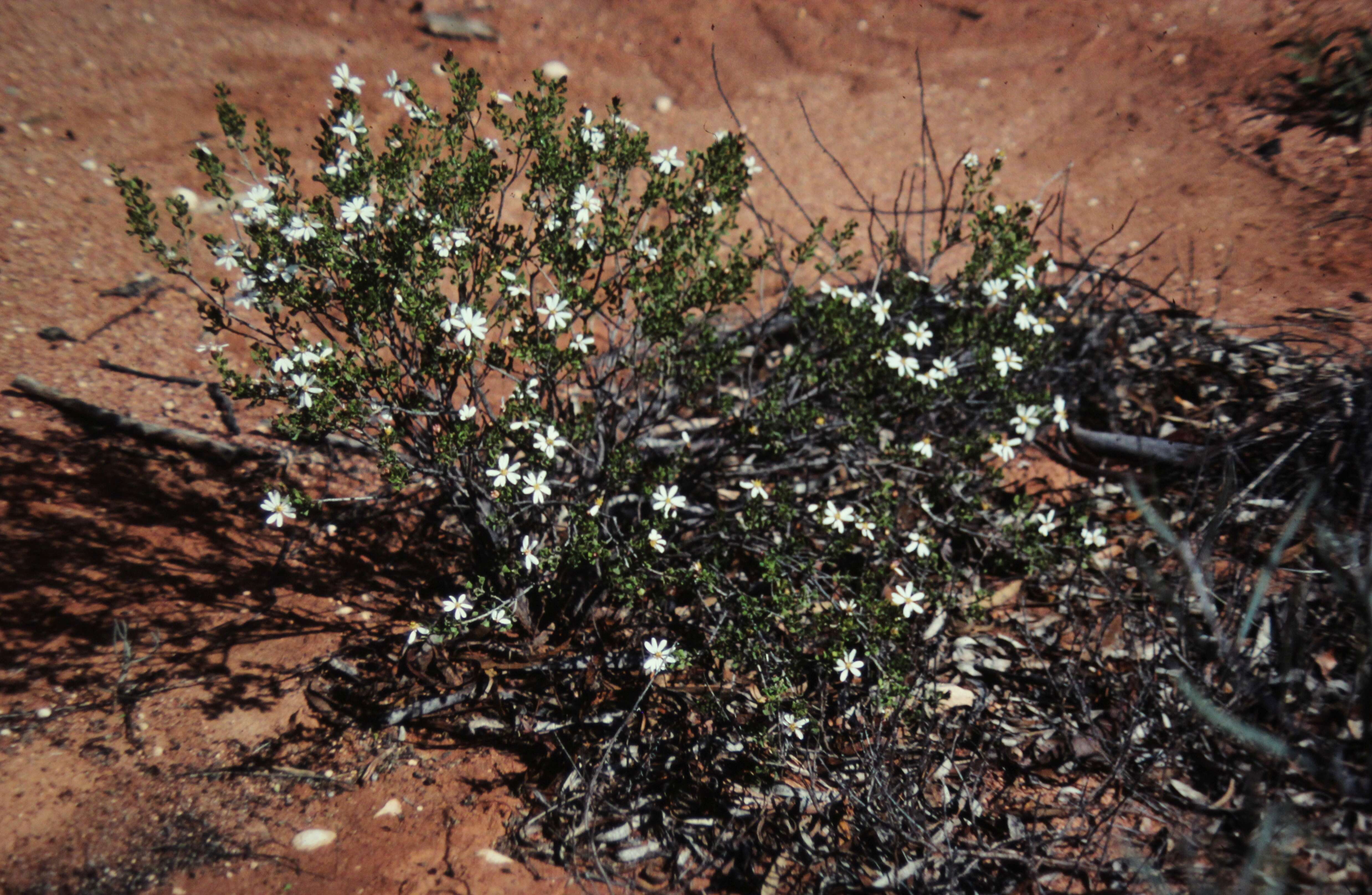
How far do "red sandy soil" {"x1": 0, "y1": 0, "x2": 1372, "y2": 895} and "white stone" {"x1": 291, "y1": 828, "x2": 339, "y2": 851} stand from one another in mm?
30

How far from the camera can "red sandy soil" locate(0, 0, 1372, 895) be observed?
9.25 feet

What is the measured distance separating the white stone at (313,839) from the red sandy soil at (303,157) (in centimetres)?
3

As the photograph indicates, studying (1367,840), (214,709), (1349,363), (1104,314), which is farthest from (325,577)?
(1349,363)

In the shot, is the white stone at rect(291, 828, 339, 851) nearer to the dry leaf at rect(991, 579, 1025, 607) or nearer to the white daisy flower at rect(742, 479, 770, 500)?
the white daisy flower at rect(742, 479, 770, 500)

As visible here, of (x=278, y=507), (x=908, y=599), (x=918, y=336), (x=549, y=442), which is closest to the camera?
(x=278, y=507)

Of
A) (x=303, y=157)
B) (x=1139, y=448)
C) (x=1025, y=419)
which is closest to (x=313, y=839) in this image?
(x=1025, y=419)

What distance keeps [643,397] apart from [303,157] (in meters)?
3.36

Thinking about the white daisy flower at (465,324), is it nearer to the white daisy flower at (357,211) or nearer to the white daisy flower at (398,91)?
the white daisy flower at (357,211)

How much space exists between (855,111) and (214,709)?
5819 millimetres

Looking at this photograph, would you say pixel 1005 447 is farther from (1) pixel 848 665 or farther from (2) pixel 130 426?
(2) pixel 130 426

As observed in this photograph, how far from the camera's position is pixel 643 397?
405cm

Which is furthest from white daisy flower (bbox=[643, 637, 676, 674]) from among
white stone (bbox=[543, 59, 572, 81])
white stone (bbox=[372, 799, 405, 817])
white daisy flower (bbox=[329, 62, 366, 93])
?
white stone (bbox=[543, 59, 572, 81])

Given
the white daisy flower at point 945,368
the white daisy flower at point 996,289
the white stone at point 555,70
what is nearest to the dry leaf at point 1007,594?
the white daisy flower at point 945,368

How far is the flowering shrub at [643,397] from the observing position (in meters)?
2.82
